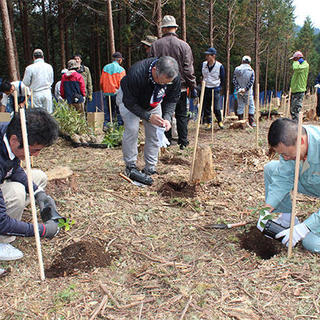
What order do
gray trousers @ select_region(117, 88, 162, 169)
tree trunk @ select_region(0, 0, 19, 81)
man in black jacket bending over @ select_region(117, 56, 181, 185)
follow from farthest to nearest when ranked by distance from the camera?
tree trunk @ select_region(0, 0, 19, 81) → gray trousers @ select_region(117, 88, 162, 169) → man in black jacket bending over @ select_region(117, 56, 181, 185)

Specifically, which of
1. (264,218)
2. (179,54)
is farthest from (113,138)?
(264,218)

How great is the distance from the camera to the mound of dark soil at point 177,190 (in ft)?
11.8

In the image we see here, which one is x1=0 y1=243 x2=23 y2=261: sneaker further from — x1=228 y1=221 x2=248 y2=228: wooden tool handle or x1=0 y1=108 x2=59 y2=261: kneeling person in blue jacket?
x1=228 y1=221 x2=248 y2=228: wooden tool handle

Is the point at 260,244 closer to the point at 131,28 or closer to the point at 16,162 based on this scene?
the point at 16,162

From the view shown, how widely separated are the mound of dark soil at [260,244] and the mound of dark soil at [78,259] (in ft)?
3.68

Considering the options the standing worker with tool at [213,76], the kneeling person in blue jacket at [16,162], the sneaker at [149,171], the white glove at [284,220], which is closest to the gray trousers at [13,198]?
the kneeling person in blue jacket at [16,162]

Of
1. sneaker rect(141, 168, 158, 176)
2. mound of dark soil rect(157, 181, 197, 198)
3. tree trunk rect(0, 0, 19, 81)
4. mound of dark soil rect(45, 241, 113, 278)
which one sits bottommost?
mound of dark soil rect(45, 241, 113, 278)

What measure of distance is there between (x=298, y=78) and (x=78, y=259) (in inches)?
310

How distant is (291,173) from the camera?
8.47ft

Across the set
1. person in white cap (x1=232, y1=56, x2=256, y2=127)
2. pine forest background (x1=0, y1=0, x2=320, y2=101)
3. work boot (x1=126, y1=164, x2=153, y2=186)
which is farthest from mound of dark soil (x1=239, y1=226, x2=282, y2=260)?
pine forest background (x1=0, y1=0, x2=320, y2=101)

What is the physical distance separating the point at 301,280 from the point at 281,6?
27.5m

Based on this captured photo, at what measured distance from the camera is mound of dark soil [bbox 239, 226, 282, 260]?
260cm

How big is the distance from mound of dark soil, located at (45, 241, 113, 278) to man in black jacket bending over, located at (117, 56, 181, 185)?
4.75 ft

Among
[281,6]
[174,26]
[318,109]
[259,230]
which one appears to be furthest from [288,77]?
[259,230]
